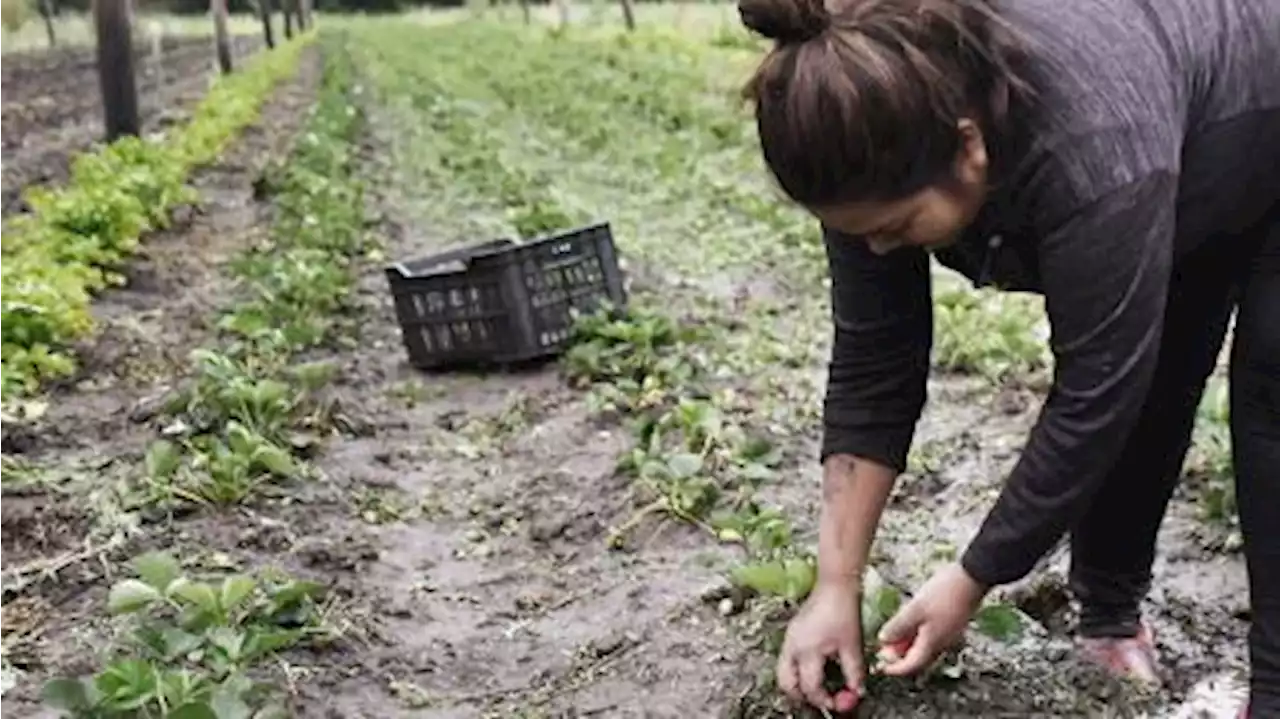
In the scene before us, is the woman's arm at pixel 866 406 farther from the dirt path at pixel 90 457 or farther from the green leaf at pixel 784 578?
the dirt path at pixel 90 457

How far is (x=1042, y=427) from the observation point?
215 cm

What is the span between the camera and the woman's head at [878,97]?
1.89 m

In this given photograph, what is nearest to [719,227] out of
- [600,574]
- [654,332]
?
[654,332]

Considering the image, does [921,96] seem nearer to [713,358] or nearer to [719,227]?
[713,358]

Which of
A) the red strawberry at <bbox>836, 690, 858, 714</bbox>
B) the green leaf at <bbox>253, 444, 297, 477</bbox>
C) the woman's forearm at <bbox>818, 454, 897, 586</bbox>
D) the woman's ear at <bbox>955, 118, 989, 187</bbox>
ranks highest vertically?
the woman's ear at <bbox>955, 118, 989, 187</bbox>

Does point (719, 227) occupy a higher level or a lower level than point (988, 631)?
lower

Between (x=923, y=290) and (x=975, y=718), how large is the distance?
63 cm

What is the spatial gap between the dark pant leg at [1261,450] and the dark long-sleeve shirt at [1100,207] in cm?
10

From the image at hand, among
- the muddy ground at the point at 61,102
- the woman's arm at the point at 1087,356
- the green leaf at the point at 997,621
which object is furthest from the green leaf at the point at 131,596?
the muddy ground at the point at 61,102

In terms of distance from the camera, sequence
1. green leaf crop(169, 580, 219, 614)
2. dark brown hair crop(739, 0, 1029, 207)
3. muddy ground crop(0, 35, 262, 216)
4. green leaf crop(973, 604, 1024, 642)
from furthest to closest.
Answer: muddy ground crop(0, 35, 262, 216) < green leaf crop(169, 580, 219, 614) < green leaf crop(973, 604, 1024, 642) < dark brown hair crop(739, 0, 1029, 207)

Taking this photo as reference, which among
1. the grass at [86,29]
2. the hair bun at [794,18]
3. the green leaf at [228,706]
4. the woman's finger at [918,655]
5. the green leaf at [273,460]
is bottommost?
the grass at [86,29]

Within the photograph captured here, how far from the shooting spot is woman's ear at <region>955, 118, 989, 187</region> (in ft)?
6.51

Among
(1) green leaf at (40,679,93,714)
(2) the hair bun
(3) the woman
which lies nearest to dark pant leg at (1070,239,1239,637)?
(3) the woman

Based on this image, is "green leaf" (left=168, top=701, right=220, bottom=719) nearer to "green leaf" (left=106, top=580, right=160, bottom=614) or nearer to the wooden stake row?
"green leaf" (left=106, top=580, right=160, bottom=614)
